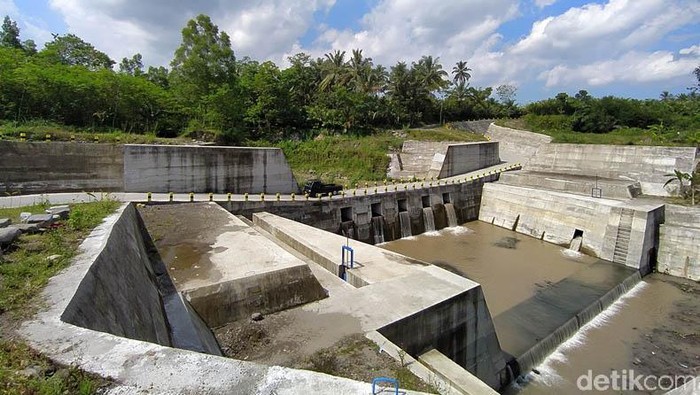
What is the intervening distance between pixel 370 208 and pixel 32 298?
15943 mm

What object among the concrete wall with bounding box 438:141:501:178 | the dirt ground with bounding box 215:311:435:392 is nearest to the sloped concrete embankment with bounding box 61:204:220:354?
the dirt ground with bounding box 215:311:435:392

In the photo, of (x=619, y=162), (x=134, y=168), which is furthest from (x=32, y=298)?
(x=619, y=162)

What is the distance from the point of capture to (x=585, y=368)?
9523 millimetres

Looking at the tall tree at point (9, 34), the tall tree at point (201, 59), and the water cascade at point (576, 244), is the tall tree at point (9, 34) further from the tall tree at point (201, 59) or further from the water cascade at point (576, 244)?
the water cascade at point (576, 244)

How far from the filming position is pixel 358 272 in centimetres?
897

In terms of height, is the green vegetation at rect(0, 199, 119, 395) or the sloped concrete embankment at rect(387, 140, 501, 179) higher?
the sloped concrete embankment at rect(387, 140, 501, 179)

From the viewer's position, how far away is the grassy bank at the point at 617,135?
24.5 metres

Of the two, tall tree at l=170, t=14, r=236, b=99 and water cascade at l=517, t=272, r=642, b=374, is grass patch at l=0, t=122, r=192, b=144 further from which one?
water cascade at l=517, t=272, r=642, b=374

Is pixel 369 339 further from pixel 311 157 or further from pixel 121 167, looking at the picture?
pixel 311 157

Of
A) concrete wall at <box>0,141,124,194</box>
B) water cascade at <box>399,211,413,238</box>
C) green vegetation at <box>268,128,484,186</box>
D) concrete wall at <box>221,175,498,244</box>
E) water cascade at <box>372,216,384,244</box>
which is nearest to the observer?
concrete wall at <box>0,141,124,194</box>

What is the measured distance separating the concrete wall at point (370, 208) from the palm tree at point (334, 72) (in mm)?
20573

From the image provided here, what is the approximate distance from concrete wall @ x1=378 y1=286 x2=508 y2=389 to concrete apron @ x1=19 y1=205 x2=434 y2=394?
4.06 meters

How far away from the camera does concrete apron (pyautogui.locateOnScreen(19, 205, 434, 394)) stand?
7.86 feet

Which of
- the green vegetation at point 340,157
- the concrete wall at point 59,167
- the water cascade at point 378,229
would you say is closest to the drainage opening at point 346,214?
the water cascade at point 378,229
